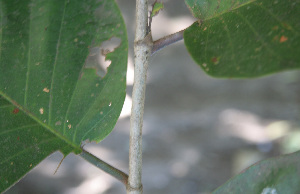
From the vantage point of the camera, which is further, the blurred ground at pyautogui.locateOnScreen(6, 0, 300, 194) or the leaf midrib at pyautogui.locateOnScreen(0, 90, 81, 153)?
the blurred ground at pyautogui.locateOnScreen(6, 0, 300, 194)

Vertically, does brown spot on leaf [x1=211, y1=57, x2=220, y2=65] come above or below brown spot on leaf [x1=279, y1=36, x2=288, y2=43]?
below

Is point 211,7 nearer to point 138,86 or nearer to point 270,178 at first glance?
point 138,86

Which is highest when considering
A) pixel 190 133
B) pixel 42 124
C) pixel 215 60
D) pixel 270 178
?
pixel 215 60

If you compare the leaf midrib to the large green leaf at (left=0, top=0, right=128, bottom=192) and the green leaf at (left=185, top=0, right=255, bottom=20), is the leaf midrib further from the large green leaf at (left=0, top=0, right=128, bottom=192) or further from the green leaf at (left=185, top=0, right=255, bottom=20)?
the green leaf at (left=185, top=0, right=255, bottom=20)

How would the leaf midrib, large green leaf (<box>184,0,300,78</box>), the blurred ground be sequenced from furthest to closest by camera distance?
the blurred ground, the leaf midrib, large green leaf (<box>184,0,300,78</box>)

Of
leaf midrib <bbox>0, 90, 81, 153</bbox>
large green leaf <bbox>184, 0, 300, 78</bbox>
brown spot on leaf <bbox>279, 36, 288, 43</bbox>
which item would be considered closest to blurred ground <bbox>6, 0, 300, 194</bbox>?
leaf midrib <bbox>0, 90, 81, 153</bbox>

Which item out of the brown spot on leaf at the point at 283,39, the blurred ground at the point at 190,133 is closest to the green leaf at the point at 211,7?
the brown spot on leaf at the point at 283,39

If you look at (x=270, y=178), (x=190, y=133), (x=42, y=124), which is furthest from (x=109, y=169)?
(x=190, y=133)

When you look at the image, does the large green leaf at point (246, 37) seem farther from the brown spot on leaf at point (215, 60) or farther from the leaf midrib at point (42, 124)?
the leaf midrib at point (42, 124)
